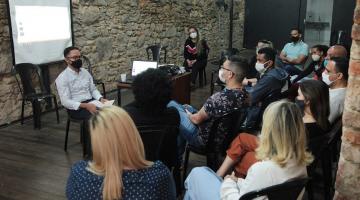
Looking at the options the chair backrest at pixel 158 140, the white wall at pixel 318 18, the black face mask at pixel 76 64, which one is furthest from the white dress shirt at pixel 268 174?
the white wall at pixel 318 18

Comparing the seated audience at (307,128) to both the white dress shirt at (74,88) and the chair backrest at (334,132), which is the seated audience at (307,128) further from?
the white dress shirt at (74,88)

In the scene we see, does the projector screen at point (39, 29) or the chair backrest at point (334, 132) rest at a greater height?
the projector screen at point (39, 29)

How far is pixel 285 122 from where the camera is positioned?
6.02 feet

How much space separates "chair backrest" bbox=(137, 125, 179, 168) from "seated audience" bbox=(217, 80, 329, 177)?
1.26 feet

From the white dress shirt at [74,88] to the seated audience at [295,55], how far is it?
129 inches

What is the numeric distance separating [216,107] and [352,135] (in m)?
1.04

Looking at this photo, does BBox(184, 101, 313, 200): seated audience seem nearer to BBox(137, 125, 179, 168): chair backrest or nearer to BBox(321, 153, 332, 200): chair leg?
BBox(137, 125, 179, 168): chair backrest

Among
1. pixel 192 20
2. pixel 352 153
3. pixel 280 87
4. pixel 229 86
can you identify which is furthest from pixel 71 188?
pixel 192 20

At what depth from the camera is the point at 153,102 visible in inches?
96.3

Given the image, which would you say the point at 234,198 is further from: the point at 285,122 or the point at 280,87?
the point at 280,87

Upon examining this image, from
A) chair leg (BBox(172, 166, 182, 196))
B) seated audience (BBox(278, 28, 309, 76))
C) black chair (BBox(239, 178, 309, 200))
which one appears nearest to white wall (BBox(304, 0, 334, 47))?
seated audience (BBox(278, 28, 309, 76))

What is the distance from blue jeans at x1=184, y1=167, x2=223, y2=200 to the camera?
2090 mm

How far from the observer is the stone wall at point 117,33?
480cm

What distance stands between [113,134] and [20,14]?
387 centimetres
